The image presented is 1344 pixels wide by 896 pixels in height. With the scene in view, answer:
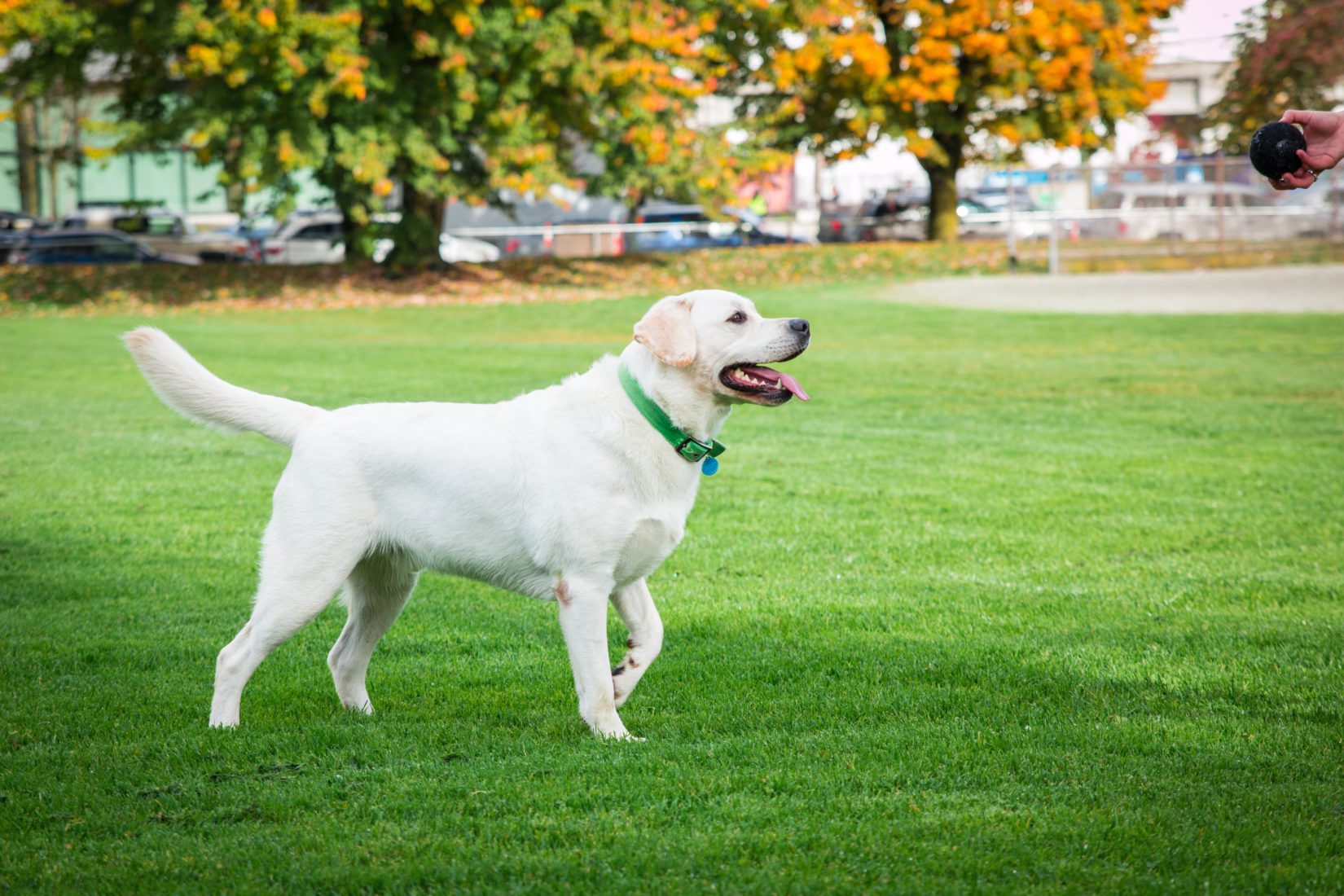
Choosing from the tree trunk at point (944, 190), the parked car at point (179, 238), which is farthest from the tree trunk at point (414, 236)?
the tree trunk at point (944, 190)

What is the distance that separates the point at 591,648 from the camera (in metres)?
4.91

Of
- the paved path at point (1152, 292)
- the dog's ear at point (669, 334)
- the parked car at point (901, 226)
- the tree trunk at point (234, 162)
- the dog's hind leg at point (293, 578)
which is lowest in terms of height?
the dog's hind leg at point (293, 578)

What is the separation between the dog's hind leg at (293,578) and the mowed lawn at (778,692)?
0.37m

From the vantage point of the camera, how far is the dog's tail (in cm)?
523

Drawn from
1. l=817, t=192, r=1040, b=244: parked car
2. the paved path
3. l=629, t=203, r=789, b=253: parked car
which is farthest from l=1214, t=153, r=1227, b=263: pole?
l=629, t=203, r=789, b=253: parked car

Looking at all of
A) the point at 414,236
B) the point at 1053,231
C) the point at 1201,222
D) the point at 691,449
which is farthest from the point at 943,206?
the point at 691,449

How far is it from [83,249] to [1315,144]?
124ft

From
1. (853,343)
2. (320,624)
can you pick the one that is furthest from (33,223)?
(320,624)

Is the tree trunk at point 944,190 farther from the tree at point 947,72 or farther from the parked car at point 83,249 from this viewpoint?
the parked car at point 83,249

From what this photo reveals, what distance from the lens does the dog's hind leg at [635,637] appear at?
5.20 metres

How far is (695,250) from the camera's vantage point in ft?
114

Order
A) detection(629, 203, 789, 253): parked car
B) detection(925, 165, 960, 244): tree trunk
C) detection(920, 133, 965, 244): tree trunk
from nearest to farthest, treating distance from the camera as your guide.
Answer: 1. detection(920, 133, 965, 244): tree trunk
2. detection(925, 165, 960, 244): tree trunk
3. detection(629, 203, 789, 253): parked car

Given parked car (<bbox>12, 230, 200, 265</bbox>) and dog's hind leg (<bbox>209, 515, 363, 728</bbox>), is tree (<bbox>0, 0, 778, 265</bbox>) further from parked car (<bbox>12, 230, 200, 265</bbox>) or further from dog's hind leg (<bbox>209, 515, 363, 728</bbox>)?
dog's hind leg (<bbox>209, 515, 363, 728</bbox>)

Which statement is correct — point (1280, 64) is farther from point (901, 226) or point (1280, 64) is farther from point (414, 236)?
point (414, 236)
